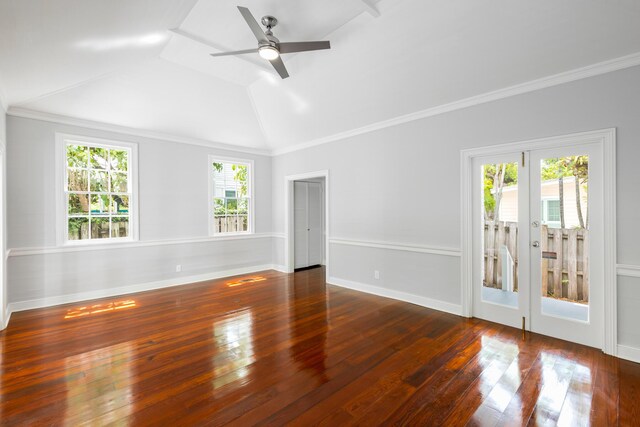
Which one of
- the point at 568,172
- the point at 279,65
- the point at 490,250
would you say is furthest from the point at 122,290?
the point at 568,172

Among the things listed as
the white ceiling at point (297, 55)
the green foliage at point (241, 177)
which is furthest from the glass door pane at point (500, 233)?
the green foliage at point (241, 177)

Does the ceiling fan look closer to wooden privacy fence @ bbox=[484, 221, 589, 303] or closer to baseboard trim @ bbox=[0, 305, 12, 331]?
wooden privacy fence @ bbox=[484, 221, 589, 303]

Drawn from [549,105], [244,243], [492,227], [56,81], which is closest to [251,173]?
[244,243]

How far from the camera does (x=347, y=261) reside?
5.30 meters

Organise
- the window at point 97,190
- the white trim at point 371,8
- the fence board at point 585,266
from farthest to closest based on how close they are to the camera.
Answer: the window at point 97,190
the fence board at point 585,266
the white trim at point 371,8

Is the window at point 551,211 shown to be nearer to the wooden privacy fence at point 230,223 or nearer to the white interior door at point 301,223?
the white interior door at point 301,223

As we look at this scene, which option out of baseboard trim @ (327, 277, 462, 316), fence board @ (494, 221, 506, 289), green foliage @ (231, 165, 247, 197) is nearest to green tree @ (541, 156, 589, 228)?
fence board @ (494, 221, 506, 289)

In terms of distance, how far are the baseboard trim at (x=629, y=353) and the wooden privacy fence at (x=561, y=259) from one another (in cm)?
47

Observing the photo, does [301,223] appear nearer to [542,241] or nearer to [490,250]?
[490,250]

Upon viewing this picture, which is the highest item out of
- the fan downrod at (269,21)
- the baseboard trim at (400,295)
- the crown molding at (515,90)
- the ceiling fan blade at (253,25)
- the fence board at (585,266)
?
Result: the fan downrod at (269,21)

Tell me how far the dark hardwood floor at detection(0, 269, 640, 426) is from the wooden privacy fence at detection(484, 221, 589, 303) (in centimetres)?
54

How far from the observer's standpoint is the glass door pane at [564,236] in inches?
120

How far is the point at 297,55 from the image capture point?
155 inches

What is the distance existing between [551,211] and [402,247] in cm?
186
